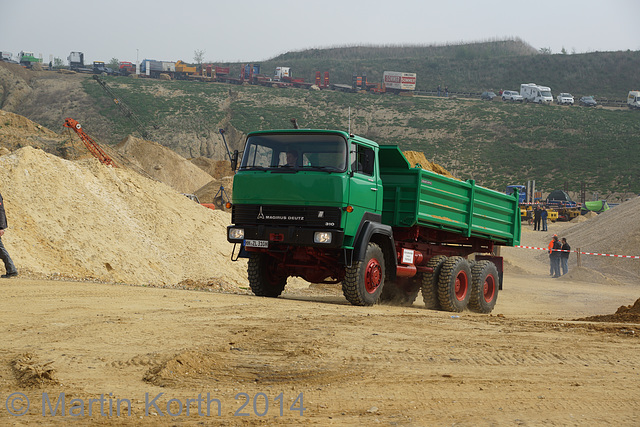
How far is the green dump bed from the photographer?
11727 mm

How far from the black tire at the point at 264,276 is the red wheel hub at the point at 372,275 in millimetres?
1797

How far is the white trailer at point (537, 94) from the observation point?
308 ft

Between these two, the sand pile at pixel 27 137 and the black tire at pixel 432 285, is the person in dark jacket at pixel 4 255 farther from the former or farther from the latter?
the sand pile at pixel 27 137

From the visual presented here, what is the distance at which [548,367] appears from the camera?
635cm

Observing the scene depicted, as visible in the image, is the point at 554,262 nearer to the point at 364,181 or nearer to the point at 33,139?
the point at 364,181

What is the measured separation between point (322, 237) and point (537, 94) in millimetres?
91993

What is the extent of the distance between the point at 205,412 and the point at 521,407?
92.4 inches

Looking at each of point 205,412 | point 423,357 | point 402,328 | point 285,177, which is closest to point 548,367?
point 423,357

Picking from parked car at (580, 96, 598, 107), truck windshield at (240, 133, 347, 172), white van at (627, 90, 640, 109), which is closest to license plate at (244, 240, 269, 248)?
truck windshield at (240, 133, 347, 172)

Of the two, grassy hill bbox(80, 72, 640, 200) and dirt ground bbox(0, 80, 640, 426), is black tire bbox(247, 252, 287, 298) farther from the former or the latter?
grassy hill bbox(80, 72, 640, 200)

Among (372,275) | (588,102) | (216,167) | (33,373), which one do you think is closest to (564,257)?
(372,275)

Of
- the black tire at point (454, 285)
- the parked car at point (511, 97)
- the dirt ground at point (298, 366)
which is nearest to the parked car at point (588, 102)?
the parked car at point (511, 97)

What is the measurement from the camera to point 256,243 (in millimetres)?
11133

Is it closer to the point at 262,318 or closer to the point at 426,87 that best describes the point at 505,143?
the point at 426,87
